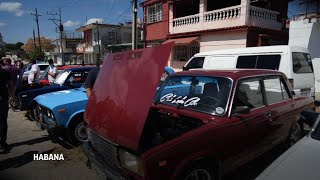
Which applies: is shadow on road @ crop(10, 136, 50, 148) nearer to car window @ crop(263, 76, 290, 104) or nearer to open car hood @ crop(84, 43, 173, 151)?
open car hood @ crop(84, 43, 173, 151)

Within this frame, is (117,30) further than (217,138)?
Yes

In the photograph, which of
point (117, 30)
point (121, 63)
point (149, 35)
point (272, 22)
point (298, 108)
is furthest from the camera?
point (117, 30)

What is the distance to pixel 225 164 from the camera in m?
3.26

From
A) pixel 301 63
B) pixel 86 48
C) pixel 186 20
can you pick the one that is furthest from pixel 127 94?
pixel 86 48

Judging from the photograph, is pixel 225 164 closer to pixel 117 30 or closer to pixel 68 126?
pixel 68 126

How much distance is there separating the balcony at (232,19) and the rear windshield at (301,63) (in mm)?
6822

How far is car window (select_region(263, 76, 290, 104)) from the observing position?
416 cm

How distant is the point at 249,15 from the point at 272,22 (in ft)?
7.98

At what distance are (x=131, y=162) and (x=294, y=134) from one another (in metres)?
3.40

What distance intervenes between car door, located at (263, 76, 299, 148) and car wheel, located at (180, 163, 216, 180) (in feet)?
4.54

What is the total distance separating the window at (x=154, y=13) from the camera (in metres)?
20.5

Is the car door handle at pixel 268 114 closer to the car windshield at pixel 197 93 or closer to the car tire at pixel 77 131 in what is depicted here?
the car windshield at pixel 197 93

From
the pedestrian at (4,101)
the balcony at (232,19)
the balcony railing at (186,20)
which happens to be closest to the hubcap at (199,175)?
the pedestrian at (4,101)

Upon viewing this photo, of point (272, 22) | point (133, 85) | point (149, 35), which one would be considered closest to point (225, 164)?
point (133, 85)
